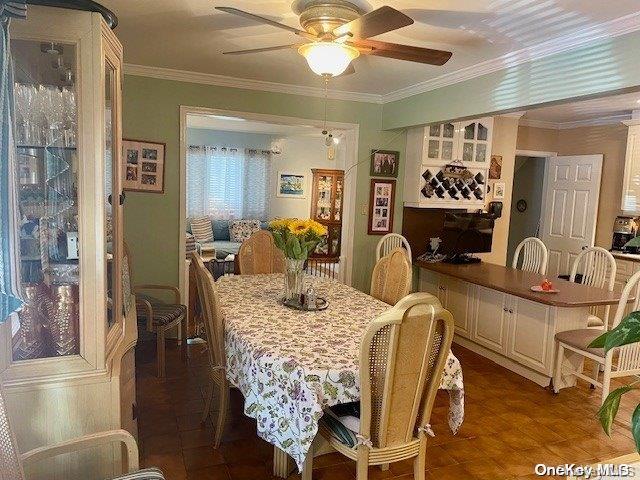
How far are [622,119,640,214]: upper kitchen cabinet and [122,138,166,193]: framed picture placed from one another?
15.7ft

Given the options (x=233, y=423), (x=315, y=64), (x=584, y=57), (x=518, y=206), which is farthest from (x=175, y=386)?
(x=518, y=206)

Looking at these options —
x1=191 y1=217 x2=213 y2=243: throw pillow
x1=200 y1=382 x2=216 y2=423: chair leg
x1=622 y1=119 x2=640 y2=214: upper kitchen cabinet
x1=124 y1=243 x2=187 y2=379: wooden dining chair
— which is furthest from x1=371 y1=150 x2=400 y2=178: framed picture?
x1=191 y1=217 x2=213 y2=243: throw pillow

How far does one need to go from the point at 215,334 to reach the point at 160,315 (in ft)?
3.83

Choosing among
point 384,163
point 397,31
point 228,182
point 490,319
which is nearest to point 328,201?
point 228,182

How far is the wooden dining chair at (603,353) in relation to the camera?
9.80 feet

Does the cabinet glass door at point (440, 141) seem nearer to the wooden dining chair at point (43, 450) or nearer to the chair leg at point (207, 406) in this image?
the chair leg at point (207, 406)

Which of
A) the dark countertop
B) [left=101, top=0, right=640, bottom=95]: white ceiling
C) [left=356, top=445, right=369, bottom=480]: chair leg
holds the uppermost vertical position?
[left=101, top=0, right=640, bottom=95]: white ceiling

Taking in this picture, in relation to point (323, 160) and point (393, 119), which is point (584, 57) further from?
point (323, 160)

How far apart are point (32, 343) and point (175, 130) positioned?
272cm

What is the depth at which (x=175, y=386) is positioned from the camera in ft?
10.8

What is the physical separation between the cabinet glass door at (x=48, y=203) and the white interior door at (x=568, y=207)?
552 cm

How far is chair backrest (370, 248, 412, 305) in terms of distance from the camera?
3.10 m

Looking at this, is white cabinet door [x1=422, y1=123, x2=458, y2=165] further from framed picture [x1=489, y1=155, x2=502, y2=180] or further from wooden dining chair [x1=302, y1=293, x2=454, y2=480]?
wooden dining chair [x1=302, y1=293, x2=454, y2=480]

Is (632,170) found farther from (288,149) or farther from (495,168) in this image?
(288,149)
